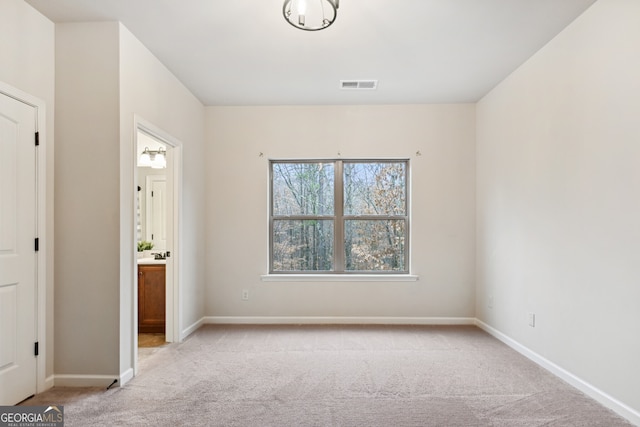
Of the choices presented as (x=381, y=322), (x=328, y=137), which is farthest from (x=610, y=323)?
(x=328, y=137)

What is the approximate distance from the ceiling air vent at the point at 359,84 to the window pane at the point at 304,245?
1686mm

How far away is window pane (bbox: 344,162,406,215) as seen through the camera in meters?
4.96

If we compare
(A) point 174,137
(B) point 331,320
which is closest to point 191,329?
(B) point 331,320

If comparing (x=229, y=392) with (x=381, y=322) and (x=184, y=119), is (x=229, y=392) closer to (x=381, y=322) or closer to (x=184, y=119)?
(x=381, y=322)

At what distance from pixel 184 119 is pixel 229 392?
112 inches

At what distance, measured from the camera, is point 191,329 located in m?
4.38

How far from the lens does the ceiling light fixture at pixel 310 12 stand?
7.78 ft

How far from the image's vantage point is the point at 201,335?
14.1ft

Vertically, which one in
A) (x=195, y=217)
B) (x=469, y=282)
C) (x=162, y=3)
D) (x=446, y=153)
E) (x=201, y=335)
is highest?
(x=162, y=3)

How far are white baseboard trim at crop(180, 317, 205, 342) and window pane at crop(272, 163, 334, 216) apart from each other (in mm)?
1607

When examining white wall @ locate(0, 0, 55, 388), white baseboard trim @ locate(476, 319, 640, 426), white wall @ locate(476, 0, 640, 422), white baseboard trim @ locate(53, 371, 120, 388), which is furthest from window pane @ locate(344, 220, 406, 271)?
white wall @ locate(0, 0, 55, 388)

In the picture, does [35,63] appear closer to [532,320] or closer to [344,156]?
[344,156]

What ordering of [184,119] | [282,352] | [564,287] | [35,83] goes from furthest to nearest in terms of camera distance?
[184,119] → [282,352] → [564,287] → [35,83]

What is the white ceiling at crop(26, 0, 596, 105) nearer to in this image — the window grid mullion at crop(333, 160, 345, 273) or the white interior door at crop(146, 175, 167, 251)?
the window grid mullion at crop(333, 160, 345, 273)
